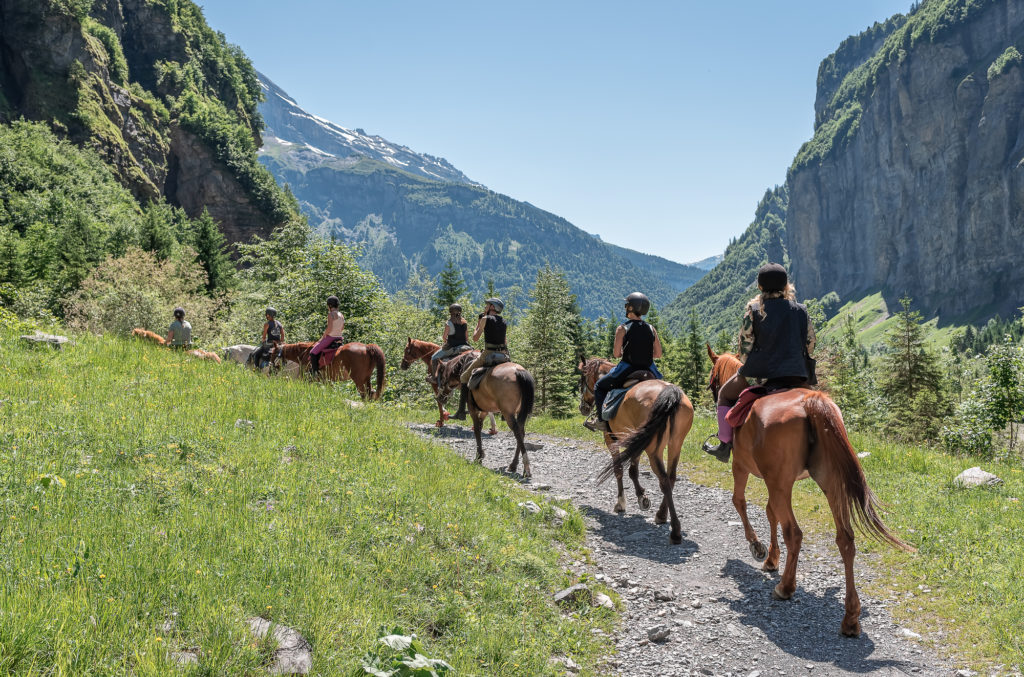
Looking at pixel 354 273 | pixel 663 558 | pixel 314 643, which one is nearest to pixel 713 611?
pixel 663 558

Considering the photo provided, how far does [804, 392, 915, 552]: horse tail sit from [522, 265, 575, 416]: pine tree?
26.0m

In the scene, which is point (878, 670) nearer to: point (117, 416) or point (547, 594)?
point (547, 594)

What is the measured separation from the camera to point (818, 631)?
6.14 metres

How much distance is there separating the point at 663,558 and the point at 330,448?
17.4ft

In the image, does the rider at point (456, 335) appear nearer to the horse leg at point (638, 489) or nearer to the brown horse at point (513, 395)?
the brown horse at point (513, 395)

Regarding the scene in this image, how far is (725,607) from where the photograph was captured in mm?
6781

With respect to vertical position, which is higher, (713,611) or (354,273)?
(354,273)

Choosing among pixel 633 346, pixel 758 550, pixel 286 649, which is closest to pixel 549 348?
pixel 633 346

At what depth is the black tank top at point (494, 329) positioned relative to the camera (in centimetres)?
1395

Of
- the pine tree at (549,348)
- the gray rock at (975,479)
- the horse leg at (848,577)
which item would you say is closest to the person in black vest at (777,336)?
the horse leg at (848,577)

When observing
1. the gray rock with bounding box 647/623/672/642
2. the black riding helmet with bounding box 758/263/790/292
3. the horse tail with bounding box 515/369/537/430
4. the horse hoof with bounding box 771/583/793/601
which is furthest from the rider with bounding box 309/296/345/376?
the horse hoof with bounding box 771/583/793/601

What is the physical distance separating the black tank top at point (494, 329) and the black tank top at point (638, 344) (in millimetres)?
4015

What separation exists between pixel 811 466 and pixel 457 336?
476 inches

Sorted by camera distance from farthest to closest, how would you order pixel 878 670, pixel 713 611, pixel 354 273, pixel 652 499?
pixel 354 273 < pixel 652 499 < pixel 713 611 < pixel 878 670
